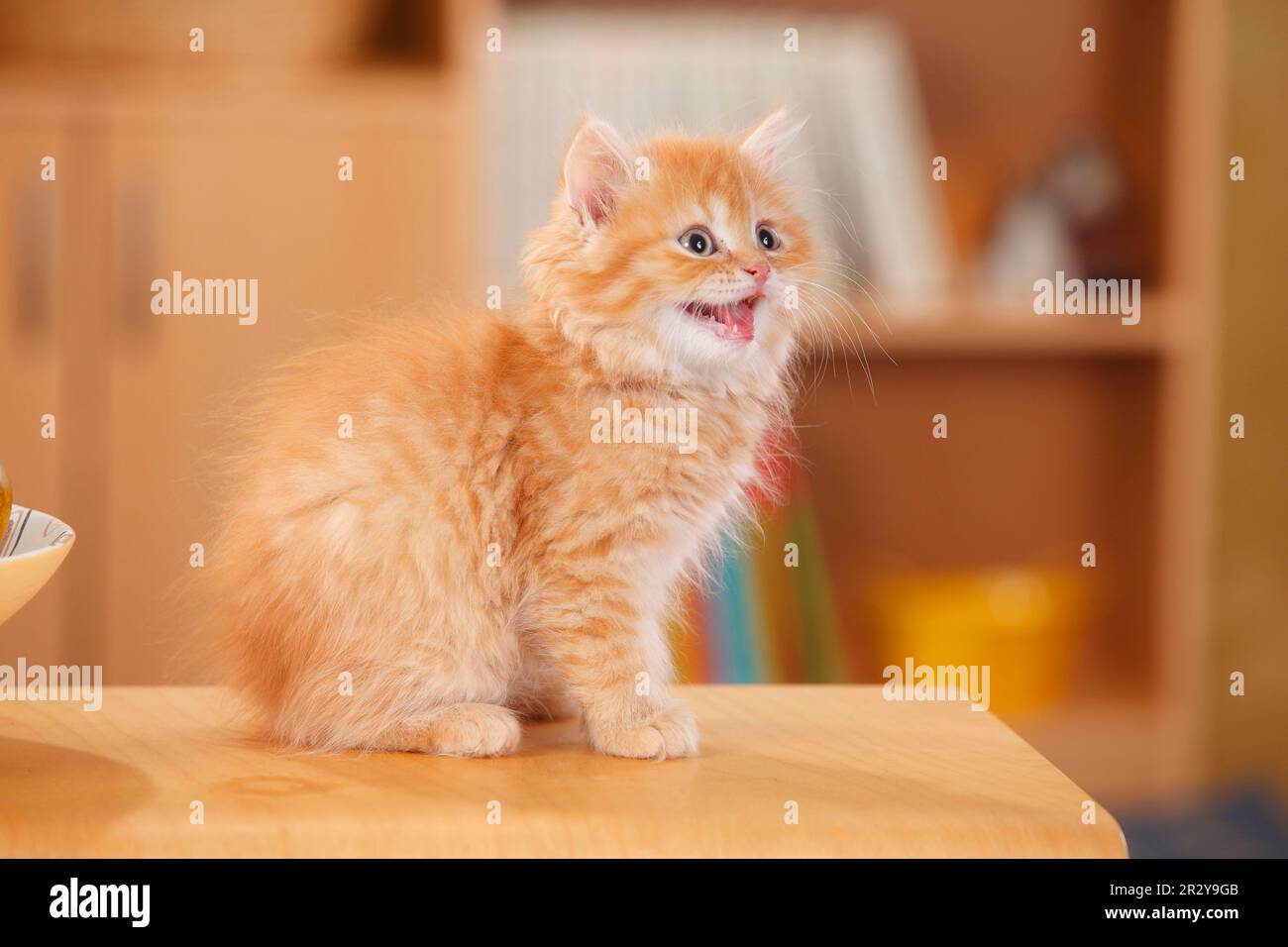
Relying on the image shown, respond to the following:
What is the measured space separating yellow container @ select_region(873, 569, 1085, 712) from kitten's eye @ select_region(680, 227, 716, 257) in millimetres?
1313

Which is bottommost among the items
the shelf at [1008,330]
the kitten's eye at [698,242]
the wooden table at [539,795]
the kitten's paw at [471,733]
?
the wooden table at [539,795]

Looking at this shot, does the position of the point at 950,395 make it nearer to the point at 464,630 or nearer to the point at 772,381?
the point at 772,381

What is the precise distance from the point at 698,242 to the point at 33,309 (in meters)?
1.34

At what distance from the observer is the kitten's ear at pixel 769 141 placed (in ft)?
3.39

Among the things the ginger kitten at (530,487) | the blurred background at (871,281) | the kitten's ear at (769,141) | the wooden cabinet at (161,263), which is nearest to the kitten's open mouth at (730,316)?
the ginger kitten at (530,487)

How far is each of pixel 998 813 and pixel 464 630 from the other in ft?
1.20

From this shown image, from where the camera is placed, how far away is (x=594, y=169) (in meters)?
0.96

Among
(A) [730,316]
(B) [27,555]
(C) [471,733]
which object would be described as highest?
(A) [730,316]

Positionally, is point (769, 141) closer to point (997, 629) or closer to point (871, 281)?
point (871, 281)

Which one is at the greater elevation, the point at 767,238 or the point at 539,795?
the point at 767,238

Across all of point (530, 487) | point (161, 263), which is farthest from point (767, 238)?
point (161, 263)

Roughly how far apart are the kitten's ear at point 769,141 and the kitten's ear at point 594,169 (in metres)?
0.11

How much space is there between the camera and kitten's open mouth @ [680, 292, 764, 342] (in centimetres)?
95

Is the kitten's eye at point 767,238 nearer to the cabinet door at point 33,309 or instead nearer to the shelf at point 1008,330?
the shelf at point 1008,330
